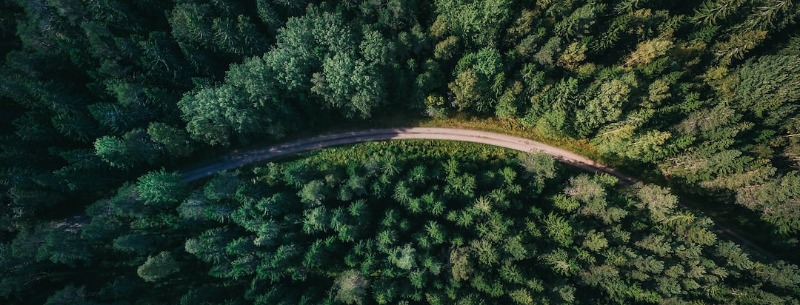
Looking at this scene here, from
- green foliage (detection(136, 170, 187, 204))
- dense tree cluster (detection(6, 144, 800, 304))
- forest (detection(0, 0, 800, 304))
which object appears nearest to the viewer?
dense tree cluster (detection(6, 144, 800, 304))

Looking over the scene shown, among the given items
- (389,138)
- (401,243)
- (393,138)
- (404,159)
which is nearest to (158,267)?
(401,243)

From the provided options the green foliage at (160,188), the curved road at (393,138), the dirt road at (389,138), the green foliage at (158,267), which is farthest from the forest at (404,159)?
the dirt road at (389,138)

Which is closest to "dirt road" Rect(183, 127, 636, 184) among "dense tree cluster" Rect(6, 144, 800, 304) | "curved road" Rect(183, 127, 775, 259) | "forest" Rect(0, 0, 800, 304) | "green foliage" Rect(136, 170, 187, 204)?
"curved road" Rect(183, 127, 775, 259)

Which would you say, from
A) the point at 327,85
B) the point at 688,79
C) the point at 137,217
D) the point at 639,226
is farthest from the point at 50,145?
the point at 688,79

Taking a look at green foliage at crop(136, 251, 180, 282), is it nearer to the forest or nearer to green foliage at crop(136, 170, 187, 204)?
the forest

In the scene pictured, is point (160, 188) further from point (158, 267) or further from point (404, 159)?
point (404, 159)
